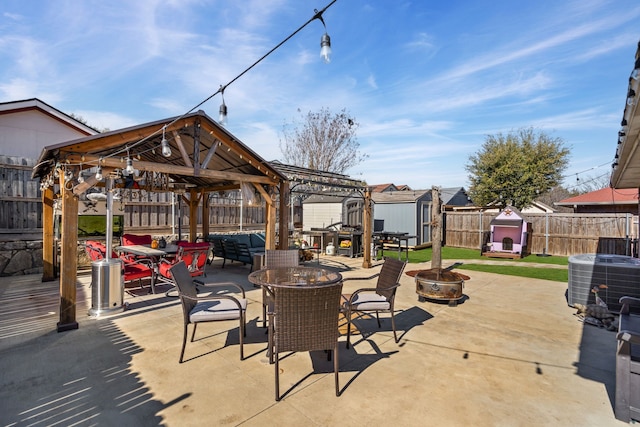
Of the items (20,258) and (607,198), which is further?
(607,198)

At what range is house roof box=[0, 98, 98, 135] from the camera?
344 inches

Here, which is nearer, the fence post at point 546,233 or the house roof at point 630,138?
the house roof at point 630,138

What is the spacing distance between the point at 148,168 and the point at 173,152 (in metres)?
2.57

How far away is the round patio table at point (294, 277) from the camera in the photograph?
10.7ft

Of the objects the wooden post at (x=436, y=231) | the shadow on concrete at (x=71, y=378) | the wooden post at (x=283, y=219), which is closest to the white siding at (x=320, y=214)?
the wooden post at (x=283, y=219)

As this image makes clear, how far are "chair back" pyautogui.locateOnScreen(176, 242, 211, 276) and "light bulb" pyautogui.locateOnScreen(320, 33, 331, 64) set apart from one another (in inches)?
173

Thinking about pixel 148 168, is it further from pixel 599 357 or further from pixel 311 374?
pixel 599 357

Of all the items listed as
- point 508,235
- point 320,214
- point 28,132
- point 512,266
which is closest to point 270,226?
point 320,214

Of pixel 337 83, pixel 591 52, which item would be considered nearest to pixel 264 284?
pixel 591 52

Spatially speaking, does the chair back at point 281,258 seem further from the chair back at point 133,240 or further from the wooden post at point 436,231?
the chair back at point 133,240

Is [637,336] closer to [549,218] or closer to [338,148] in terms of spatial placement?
[549,218]

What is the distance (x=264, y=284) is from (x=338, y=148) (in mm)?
19465

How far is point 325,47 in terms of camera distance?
126 inches

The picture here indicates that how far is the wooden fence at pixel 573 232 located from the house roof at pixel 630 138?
6.79 m
